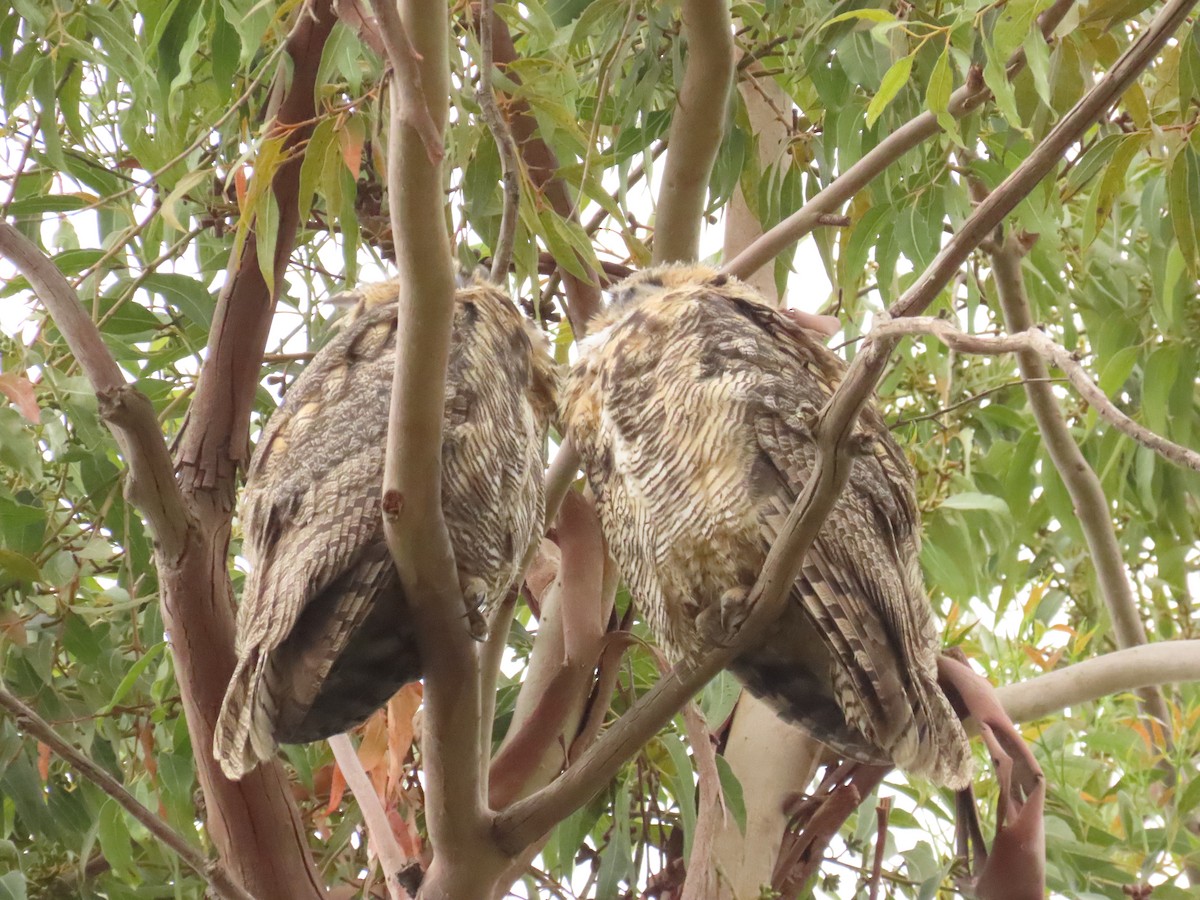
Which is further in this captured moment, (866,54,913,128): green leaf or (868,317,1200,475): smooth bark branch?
(866,54,913,128): green leaf

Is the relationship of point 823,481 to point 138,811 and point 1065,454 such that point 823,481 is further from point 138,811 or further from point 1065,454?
point 1065,454

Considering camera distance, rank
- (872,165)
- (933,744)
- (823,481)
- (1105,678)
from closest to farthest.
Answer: (823,481), (933,744), (872,165), (1105,678)

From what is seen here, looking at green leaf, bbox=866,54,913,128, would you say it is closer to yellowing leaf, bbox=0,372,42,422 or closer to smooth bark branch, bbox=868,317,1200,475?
smooth bark branch, bbox=868,317,1200,475

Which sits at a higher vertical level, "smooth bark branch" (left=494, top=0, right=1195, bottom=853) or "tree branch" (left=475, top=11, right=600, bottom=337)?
"tree branch" (left=475, top=11, right=600, bottom=337)

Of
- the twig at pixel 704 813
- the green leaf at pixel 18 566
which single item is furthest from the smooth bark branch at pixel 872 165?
the green leaf at pixel 18 566

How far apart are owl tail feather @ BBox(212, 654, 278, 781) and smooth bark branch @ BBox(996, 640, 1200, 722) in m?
1.26

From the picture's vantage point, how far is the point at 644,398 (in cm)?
198

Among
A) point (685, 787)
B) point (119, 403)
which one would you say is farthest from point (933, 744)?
point (119, 403)

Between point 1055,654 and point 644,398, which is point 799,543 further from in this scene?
point 1055,654

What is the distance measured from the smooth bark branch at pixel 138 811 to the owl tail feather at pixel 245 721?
12cm

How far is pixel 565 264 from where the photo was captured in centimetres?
210

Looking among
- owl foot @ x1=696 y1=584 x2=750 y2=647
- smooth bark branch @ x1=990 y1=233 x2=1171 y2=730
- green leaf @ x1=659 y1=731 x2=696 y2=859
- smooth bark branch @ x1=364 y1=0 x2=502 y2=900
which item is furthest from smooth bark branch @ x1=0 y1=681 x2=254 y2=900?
smooth bark branch @ x1=990 y1=233 x2=1171 y2=730

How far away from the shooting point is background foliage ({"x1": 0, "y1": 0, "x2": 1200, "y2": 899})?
2.05 metres

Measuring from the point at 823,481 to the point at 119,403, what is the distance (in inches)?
32.8
